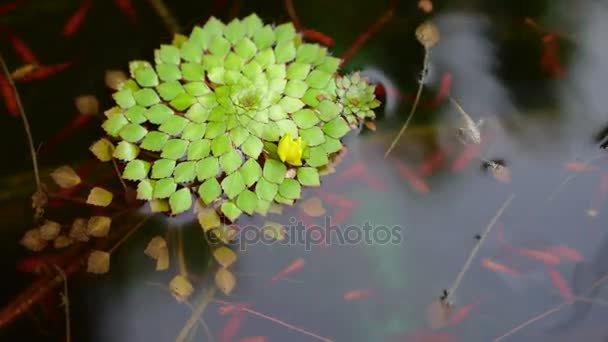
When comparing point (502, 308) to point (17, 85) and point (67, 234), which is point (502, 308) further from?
point (17, 85)

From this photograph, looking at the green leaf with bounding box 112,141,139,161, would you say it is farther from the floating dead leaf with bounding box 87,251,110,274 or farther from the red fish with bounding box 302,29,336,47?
the red fish with bounding box 302,29,336,47

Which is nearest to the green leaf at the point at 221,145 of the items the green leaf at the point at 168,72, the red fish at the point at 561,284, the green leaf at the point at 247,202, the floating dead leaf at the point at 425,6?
the green leaf at the point at 247,202

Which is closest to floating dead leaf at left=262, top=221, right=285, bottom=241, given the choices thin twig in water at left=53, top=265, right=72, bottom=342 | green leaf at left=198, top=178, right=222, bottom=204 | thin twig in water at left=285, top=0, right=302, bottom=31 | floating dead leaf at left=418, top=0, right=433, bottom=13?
green leaf at left=198, top=178, right=222, bottom=204

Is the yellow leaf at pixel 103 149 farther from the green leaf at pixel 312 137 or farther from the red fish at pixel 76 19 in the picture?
the green leaf at pixel 312 137

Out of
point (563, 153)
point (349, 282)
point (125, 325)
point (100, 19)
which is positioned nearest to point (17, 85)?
point (100, 19)

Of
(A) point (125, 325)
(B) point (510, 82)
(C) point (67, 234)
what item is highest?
(B) point (510, 82)
